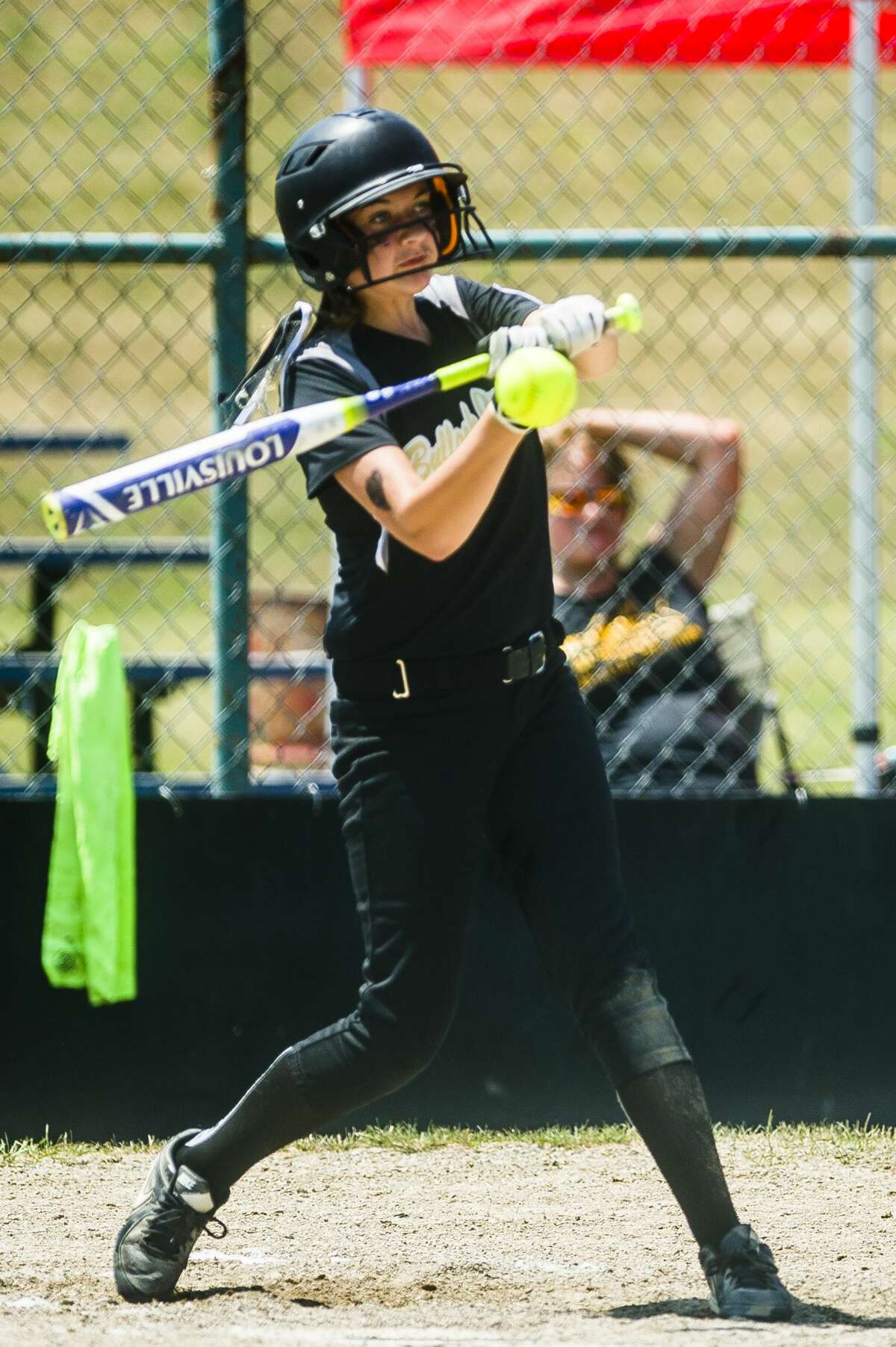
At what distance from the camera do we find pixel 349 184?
9.35 feet

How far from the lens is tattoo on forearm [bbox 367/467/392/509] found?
2.71 m

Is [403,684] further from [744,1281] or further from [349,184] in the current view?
[744,1281]

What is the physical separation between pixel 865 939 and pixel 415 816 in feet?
5.71

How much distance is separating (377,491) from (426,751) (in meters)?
0.48

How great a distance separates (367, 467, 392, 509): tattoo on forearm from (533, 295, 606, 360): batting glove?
31 cm

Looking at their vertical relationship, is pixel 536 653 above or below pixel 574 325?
below

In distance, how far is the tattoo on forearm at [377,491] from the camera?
2.71 meters

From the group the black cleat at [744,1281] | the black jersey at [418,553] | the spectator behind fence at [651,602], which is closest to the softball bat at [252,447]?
the black jersey at [418,553]

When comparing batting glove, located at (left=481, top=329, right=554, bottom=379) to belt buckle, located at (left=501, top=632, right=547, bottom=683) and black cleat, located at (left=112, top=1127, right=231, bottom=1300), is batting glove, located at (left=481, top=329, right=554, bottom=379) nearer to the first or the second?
belt buckle, located at (left=501, top=632, right=547, bottom=683)

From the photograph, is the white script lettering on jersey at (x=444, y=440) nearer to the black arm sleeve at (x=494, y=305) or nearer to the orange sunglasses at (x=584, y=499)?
the black arm sleeve at (x=494, y=305)

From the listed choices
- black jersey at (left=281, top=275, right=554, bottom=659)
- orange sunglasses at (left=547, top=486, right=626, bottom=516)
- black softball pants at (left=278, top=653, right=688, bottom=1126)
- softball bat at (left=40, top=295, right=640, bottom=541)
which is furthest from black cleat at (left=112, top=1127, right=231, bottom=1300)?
orange sunglasses at (left=547, top=486, right=626, bottom=516)

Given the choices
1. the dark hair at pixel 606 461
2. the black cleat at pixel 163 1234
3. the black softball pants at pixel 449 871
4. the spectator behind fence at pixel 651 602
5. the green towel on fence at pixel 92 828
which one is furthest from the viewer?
the dark hair at pixel 606 461

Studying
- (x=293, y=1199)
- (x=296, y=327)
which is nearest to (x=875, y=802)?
(x=293, y=1199)

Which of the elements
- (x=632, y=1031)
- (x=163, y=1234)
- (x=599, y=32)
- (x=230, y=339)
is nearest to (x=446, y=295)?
(x=230, y=339)
